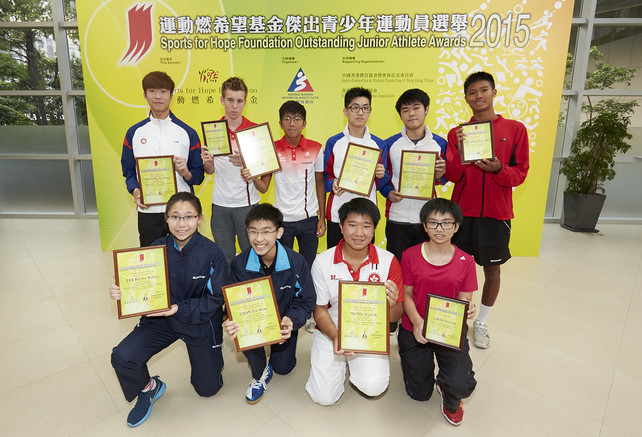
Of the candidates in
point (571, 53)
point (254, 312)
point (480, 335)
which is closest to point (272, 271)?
point (254, 312)

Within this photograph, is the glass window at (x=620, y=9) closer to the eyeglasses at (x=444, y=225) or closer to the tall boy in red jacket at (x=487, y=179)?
the tall boy in red jacket at (x=487, y=179)

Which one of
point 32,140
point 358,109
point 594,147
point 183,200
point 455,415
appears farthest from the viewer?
point 32,140

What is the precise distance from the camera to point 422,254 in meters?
2.00

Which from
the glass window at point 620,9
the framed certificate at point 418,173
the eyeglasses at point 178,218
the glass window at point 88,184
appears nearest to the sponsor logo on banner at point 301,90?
the framed certificate at point 418,173

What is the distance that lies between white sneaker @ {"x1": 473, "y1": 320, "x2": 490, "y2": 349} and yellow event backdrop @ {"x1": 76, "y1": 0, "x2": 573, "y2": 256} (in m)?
2.41

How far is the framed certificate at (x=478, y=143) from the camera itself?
7.30 ft

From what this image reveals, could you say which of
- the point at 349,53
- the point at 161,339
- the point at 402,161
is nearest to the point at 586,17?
the point at 349,53

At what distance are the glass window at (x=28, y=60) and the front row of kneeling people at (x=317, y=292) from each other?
18.6ft

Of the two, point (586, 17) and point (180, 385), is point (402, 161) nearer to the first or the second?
point (180, 385)

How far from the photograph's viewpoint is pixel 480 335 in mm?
2584

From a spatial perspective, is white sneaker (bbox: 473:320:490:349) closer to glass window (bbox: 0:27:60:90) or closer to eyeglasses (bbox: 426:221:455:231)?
eyeglasses (bbox: 426:221:455:231)

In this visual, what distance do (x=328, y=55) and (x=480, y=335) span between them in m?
3.24

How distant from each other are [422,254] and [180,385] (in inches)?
64.3

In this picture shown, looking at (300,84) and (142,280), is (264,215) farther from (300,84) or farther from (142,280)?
(300,84)
